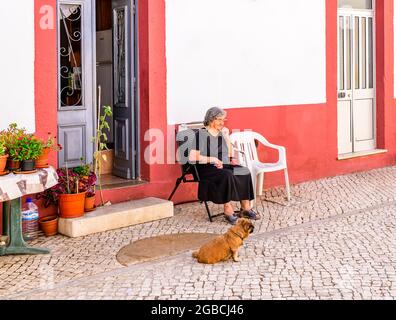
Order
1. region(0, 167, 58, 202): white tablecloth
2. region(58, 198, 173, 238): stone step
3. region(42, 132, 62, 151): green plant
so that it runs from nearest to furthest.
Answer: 1. region(0, 167, 58, 202): white tablecloth
2. region(42, 132, 62, 151): green plant
3. region(58, 198, 173, 238): stone step

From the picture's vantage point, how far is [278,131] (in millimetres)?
9555

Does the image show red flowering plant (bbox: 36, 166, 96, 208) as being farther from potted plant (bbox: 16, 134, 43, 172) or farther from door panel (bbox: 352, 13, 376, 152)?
door panel (bbox: 352, 13, 376, 152)

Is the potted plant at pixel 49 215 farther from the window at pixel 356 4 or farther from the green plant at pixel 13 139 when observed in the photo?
the window at pixel 356 4

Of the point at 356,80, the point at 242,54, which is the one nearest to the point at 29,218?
the point at 242,54

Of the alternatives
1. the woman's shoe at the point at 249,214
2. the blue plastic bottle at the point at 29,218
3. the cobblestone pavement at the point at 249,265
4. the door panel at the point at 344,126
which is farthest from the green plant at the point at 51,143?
the door panel at the point at 344,126

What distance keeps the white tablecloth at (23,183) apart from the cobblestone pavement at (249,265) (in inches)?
25.6

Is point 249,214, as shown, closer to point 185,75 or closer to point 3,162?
point 185,75

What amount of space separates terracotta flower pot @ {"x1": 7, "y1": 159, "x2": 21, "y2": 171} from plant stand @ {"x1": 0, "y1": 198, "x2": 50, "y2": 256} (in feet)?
1.01

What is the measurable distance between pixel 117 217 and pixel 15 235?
1325mm

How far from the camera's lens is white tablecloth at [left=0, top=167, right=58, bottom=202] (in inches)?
226

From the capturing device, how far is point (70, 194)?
22.3ft

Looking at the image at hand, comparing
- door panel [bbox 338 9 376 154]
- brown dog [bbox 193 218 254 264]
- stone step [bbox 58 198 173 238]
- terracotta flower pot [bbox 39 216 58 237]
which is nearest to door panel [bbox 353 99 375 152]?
door panel [bbox 338 9 376 154]

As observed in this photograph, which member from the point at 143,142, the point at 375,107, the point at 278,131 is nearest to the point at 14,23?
the point at 143,142

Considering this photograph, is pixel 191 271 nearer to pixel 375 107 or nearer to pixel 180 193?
pixel 180 193
